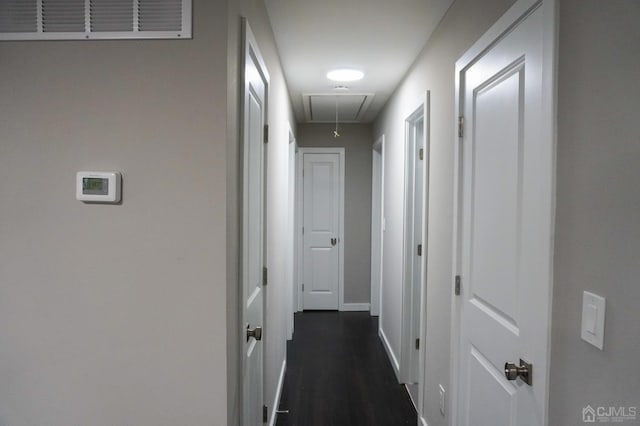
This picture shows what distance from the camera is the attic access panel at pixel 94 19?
3.96ft

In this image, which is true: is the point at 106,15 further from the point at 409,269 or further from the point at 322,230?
the point at 322,230

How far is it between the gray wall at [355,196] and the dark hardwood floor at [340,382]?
73 centimetres

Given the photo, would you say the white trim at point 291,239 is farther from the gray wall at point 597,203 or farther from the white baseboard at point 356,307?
the gray wall at point 597,203

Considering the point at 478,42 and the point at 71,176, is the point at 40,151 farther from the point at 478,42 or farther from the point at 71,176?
the point at 478,42

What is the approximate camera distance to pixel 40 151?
1.27 m

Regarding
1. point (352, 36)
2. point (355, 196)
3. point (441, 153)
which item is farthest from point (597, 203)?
point (355, 196)

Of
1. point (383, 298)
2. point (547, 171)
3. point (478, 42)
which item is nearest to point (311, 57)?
point (478, 42)

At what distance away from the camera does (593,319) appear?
0.88m

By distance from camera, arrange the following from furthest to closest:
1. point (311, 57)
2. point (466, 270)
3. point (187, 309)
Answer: point (311, 57)
point (466, 270)
point (187, 309)

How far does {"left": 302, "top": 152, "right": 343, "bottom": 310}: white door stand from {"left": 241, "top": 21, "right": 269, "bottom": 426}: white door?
2.87 m

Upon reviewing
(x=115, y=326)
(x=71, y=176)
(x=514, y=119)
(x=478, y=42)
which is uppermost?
(x=478, y=42)

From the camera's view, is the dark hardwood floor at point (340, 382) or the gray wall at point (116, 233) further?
the dark hardwood floor at point (340, 382)

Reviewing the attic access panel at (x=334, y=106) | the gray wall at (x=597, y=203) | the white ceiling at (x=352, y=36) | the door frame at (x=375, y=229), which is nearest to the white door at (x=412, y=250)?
the white ceiling at (x=352, y=36)

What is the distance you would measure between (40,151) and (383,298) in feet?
11.0
